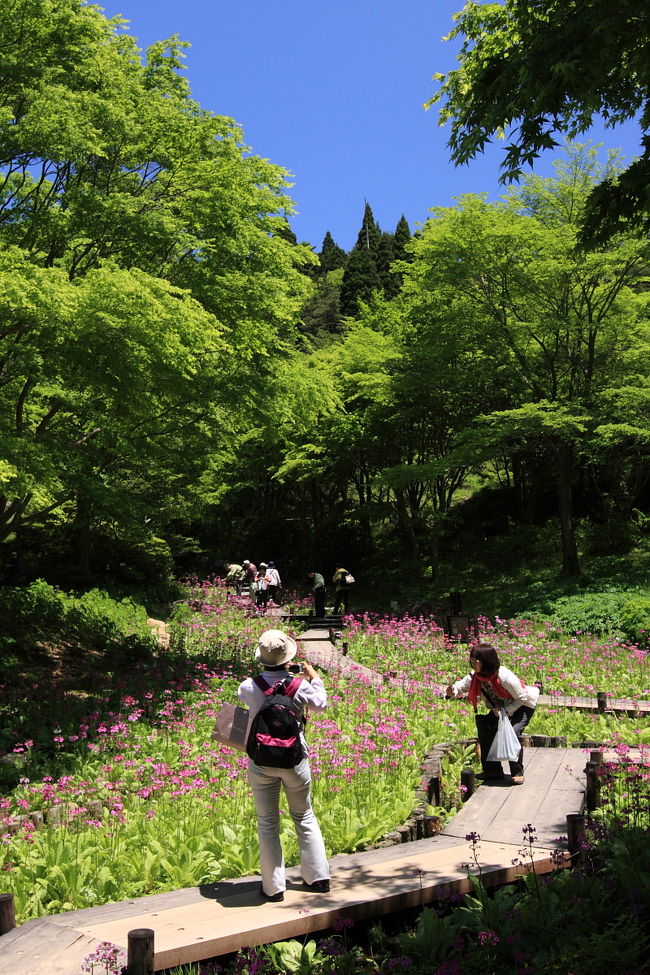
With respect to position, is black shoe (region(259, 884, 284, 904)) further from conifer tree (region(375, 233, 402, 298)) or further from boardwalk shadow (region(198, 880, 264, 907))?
conifer tree (region(375, 233, 402, 298))

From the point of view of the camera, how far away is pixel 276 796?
15.2 feet

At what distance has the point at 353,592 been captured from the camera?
89.6ft

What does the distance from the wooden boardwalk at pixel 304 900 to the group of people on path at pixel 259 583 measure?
15163mm

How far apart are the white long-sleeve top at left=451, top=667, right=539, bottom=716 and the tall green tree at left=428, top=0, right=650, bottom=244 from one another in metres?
3.93

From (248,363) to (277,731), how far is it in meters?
8.70

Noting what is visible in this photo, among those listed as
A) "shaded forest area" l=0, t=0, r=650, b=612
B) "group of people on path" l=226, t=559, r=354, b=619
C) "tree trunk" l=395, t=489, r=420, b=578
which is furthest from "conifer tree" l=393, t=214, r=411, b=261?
"group of people on path" l=226, t=559, r=354, b=619

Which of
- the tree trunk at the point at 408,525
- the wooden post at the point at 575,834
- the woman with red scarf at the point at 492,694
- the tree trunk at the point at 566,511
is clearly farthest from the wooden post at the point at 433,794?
the tree trunk at the point at 408,525

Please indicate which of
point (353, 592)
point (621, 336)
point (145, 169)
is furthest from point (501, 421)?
point (145, 169)

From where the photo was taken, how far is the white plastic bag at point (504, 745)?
662 cm

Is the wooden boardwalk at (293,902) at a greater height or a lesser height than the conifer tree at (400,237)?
lesser

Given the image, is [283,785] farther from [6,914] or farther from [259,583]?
[259,583]

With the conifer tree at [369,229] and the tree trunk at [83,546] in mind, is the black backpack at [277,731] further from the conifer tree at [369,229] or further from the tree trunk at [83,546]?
the conifer tree at [369,229]

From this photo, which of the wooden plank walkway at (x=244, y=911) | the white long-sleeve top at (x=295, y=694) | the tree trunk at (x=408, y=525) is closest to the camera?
the wooden plank walkway at (x=244, y=911)

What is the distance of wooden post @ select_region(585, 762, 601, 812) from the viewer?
589cm
